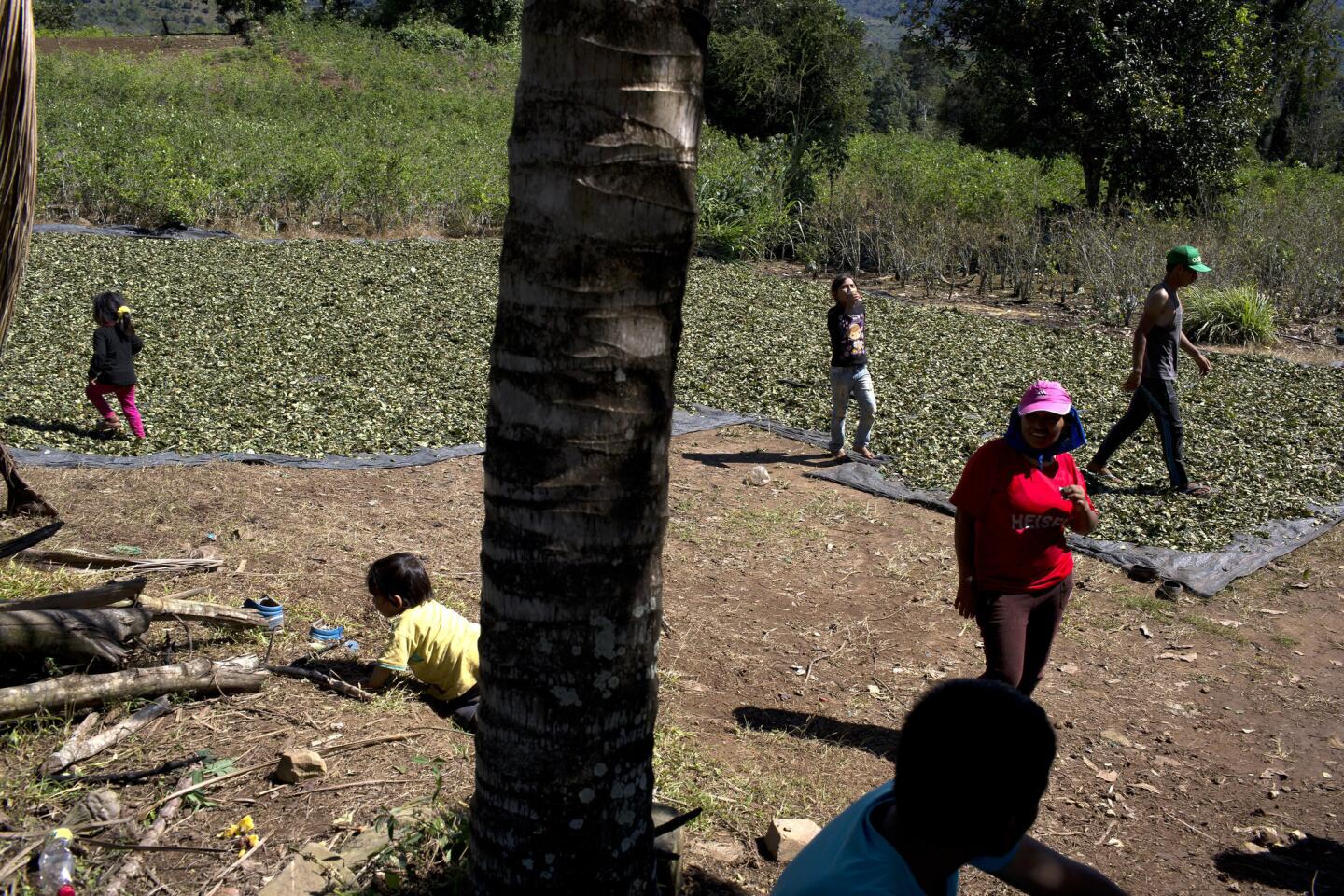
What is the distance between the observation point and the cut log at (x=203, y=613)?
4328 mm

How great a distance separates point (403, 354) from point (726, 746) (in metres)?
6.60

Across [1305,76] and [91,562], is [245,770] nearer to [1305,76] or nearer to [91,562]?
[91,562]

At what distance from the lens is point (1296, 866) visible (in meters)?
3.73

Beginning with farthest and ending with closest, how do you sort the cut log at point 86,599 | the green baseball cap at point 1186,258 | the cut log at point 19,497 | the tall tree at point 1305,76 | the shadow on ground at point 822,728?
the tall tree at point 1305,76 → the green baseball cap at point 1186,258 → the cut log at point 19,497 → the shadow on ground at point 822,728 → the cut log at point 86,599

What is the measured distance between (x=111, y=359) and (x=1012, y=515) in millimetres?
6235

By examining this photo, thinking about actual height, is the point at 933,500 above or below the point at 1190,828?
above

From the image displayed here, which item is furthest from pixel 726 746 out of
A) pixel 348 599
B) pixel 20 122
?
pixel 20 122

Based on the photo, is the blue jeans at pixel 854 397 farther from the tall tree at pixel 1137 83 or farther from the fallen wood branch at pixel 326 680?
the tall tree at pixel 1137 83

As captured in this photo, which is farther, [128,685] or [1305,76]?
[1305,76]

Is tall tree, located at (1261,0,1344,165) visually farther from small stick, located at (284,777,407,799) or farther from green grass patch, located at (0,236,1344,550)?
small stick, located at (284,777,407,799)

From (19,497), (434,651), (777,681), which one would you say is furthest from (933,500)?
(19,497)

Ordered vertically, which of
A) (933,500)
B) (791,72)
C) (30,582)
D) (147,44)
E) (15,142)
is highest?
(147,44)

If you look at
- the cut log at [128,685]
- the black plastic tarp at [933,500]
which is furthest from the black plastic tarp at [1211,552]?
the cut log at [128,685]

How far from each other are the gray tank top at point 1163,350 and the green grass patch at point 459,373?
2.84 feet
